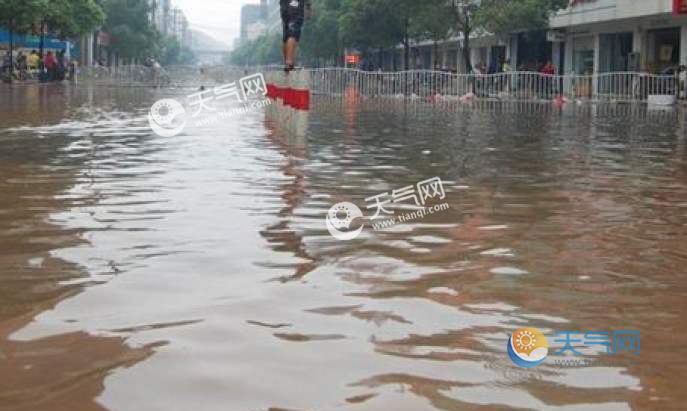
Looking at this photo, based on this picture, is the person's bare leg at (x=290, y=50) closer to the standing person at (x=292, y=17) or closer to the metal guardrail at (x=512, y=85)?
the standing person at (x=292, y=17)

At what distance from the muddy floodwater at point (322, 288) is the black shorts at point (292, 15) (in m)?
3.87

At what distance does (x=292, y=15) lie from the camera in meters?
12.4

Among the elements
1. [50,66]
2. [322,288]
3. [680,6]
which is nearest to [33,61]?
[50,66]

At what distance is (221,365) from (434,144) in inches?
374

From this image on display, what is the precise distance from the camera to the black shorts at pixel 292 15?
488 inches

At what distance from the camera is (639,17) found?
38531mm

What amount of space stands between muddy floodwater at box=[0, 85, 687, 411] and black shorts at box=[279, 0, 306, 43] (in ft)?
12.7

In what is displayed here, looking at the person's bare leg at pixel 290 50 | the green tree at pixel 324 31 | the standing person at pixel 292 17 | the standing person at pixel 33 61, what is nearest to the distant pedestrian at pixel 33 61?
the standing person at pixel 33 61

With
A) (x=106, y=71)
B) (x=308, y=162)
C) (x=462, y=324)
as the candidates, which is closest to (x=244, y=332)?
(x=462, y=324)

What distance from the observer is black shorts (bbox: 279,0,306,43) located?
12401mm

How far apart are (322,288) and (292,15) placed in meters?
8.71

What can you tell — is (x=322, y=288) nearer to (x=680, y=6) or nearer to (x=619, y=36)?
(x=680, y=6)

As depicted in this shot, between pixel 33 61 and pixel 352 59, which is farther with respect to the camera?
pixel 352 59

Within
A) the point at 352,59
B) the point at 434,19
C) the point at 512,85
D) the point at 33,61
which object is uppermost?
the point at 352,59
